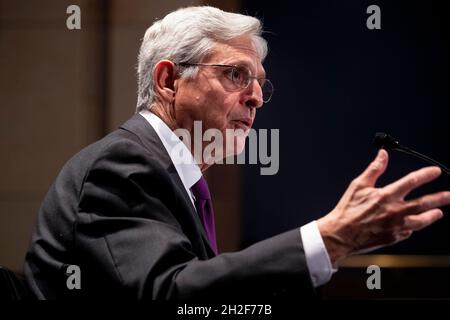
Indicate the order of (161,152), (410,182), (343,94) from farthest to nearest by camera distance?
(343,94)
(161,152)
(410,182)

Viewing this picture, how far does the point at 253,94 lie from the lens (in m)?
1.89

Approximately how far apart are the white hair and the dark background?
3.82 feet

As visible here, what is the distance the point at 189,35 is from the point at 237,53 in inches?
6.2

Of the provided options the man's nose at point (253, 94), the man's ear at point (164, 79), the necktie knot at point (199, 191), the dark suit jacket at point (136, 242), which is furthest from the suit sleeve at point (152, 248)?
the man's nose at point (253, 94)

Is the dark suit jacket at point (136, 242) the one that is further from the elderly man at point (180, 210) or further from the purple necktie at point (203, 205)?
the purple necktie at point (203, 205)

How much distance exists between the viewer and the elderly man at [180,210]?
1.18 metres

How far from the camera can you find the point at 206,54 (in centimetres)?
182

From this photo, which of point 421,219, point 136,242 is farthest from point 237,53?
point 421,219

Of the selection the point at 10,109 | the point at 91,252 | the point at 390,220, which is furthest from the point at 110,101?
the point at 390,220

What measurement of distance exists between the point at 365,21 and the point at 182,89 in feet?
5.13

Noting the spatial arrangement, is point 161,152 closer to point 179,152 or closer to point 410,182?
point 179,152

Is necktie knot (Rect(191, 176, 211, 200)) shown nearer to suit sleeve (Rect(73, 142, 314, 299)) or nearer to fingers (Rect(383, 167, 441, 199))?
suit sleeve (Rect(73, 142, 314, 299))
